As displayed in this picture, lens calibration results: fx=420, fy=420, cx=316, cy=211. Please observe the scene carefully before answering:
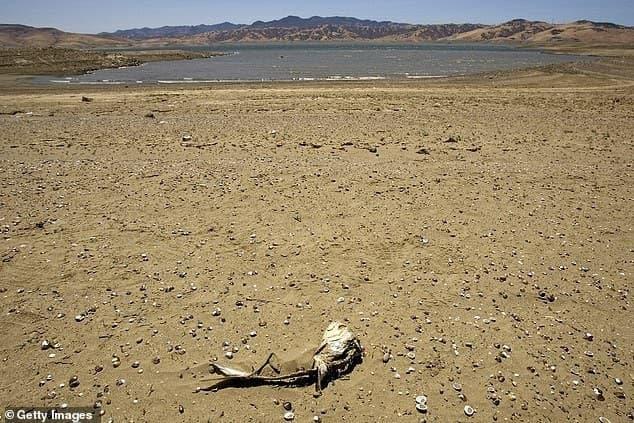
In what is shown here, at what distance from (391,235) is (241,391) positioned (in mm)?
A: 3904

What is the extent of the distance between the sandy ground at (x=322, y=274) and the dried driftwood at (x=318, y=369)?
0.10 metres

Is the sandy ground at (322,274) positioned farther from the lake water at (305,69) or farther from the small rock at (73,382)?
the lake water at (305,69)

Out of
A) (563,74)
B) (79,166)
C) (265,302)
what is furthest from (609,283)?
(563,74)

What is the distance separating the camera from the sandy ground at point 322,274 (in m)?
4.29

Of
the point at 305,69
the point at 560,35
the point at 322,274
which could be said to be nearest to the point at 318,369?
the point at 322,274

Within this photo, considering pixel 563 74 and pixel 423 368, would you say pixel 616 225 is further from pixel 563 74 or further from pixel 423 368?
pixel 563 74

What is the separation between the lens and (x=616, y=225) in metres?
7.64

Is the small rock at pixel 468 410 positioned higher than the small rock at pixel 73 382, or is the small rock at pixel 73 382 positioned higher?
the small rock at pixel 73 382

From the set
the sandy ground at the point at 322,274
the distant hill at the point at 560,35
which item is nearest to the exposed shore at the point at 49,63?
the sandy ground at the point at 322,274

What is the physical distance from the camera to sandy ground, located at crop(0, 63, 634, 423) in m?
4.29

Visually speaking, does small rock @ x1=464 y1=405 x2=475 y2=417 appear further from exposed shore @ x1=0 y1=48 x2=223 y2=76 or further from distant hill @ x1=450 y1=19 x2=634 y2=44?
distant hill @ x1=450 y1=19 x2=634 y2=44

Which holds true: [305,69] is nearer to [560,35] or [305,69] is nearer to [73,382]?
[73,382]

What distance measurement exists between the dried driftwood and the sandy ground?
10cm

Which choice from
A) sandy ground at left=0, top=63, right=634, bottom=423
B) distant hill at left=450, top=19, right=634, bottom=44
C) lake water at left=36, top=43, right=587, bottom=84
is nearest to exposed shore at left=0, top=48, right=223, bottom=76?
lake water at left=36, top=43, right=587, bottom=84
